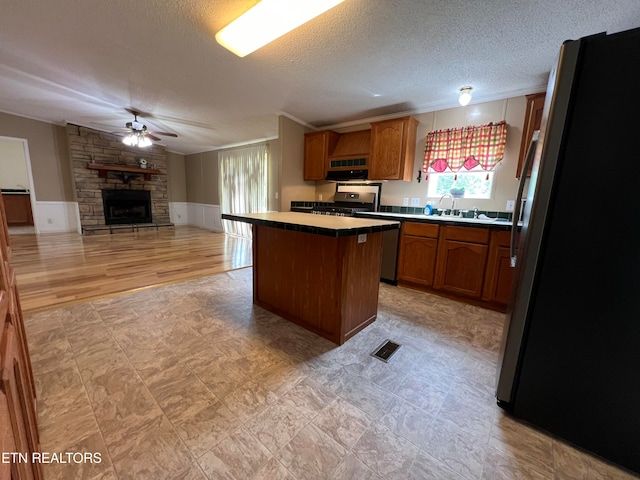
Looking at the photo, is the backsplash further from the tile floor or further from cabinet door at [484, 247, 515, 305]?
the tile floor

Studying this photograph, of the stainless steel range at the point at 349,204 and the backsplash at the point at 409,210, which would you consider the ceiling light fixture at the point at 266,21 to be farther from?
the backsplash at the point at 409,210

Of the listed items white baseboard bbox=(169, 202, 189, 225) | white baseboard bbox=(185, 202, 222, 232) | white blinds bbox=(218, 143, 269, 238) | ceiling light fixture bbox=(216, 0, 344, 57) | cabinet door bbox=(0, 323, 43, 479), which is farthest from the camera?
white baseboard bbox=(169, 202, 189, 225)

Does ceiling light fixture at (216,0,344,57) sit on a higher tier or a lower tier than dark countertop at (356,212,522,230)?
higher

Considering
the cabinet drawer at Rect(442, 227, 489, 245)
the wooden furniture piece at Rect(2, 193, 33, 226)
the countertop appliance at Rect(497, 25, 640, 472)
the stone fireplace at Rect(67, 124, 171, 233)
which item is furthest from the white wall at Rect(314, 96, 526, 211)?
the wooden furniture piece at Rect(2, 193, 33, 226)

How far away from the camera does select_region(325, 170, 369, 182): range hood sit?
12.6 feet

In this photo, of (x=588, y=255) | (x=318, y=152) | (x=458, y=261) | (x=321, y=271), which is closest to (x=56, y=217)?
(x=318, y=152)

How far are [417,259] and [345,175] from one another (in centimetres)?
178

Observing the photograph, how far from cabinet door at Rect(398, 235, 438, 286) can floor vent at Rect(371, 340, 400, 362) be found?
1289 mm

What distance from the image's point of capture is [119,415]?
126 cm

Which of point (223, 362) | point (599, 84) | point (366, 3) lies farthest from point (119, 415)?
point (366, 3)

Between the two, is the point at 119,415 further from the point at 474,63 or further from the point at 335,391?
the point at 474,63

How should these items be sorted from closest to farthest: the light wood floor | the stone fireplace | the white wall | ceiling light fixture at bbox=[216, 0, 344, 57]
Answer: ceiling light fixture at bbox=[216, 0, 344, 57], the light wood floor, the white wall, the stone fireplace

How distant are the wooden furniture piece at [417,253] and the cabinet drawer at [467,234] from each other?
12 centimetres

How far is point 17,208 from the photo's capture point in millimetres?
6781
